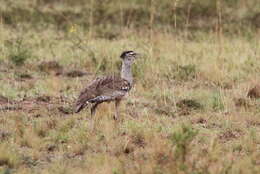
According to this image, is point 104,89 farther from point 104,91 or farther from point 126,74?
point 126,74

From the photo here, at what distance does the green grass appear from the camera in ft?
26.1

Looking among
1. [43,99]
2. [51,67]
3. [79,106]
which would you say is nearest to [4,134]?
[79,106]

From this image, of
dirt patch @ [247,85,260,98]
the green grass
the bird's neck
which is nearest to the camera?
the green grass

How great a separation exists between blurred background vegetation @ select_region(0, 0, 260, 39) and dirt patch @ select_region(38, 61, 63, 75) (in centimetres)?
527

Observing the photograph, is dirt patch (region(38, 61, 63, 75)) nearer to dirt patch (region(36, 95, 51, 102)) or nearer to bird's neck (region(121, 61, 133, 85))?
dirt patch (region(36, 95, 51, 102))

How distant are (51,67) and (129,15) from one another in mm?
7363

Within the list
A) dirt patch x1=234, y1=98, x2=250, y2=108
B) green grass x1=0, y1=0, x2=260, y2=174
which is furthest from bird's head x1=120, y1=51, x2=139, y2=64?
dirt patch x1=234, y1=98, x2=250, y2=108

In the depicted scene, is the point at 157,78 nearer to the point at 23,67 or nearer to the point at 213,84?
the point at 213,84

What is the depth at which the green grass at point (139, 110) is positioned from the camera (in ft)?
26.1

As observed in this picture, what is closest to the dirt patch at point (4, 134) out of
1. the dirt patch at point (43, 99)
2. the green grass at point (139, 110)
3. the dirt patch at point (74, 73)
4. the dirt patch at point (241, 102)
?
the green grass at point (139, 110)

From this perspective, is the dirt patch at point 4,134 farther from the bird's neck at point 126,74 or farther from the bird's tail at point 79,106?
the bird's neck at point 126,74

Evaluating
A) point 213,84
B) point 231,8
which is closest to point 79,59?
point 213,84

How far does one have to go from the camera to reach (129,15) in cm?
2216

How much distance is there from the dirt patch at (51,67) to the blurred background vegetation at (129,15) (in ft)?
17.3
